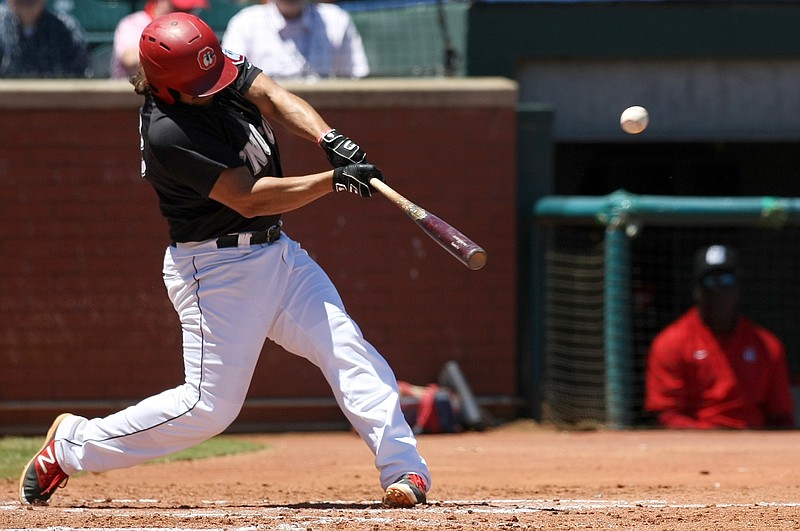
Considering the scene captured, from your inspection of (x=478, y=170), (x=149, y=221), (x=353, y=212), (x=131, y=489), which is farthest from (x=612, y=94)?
(x=131, y=489)

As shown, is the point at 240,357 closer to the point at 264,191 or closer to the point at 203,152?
the point at 264,191

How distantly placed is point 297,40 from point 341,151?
439cm

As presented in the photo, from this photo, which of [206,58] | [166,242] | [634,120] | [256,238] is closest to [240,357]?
[256,238]

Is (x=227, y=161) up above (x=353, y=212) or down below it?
above

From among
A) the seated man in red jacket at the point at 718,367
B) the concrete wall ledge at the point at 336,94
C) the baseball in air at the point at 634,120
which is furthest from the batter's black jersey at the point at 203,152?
the seated man in red jacket at the point at 718,367

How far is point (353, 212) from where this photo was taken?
827cm

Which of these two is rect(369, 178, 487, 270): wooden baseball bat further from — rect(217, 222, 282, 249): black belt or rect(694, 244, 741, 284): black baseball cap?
rect(694, 244, 741, 284): black baseball cap

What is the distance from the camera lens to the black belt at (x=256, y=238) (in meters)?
4.45

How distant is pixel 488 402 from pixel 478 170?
1.59 metres

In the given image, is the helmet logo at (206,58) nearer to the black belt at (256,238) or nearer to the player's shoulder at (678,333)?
the black belt at (256,238)

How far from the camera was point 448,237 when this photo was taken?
13.0 ft

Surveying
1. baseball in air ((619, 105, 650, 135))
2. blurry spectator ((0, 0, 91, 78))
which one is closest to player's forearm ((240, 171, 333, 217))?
baseball in air ((619, 105, 650, 135))

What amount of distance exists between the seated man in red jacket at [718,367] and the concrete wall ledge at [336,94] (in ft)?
5.94

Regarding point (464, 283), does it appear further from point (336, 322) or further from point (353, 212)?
point (336, 322)
